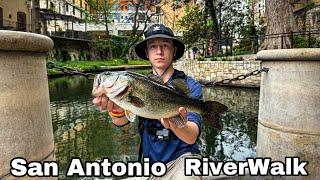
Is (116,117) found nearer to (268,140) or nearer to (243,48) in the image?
(268,140)

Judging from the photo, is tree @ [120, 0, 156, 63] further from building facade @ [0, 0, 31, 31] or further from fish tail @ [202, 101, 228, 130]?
fish tail @ [202, 101, 228, 130]

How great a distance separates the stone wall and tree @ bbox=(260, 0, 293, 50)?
4.89ft

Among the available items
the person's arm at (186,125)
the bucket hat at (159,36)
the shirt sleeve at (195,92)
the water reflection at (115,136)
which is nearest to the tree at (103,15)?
the water reflection at (115,136)

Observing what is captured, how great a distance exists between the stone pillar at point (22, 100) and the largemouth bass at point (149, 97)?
2.56ft

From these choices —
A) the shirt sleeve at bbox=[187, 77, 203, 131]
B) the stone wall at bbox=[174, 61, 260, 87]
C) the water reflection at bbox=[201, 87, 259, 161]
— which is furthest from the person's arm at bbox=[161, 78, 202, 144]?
the stone wall at bbox=[174, 61, 260, 87]

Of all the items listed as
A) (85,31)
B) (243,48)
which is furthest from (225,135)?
(85,31)

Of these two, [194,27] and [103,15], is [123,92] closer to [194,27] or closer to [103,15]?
[194,27]

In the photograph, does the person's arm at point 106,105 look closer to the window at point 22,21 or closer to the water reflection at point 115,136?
the water reflection at point 115,136

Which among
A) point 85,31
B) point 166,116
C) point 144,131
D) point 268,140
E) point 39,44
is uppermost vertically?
point 85,31

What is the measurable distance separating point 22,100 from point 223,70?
16582 mm

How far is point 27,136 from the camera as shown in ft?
8.59

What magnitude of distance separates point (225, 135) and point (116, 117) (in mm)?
6527

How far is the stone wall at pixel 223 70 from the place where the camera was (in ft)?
56.2

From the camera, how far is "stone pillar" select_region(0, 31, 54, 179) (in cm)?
249
